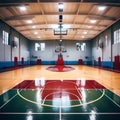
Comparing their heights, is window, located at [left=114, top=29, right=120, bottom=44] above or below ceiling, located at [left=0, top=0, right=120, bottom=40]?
below

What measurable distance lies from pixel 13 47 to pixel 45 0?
27.5 ft

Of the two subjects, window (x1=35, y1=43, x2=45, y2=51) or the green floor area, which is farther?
window (x1=35, y1=43, x2=45, y2=51)

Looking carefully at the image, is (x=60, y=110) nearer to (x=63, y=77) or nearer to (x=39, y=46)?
(x=63, y=77)

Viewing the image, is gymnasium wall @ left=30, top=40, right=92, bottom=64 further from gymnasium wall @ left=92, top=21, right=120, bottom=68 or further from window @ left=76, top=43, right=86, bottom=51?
gymnasium wall @ left=92, top=21, right=120, bottom=68

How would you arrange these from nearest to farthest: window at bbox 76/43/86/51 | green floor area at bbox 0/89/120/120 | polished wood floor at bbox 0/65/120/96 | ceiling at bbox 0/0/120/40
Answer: green floor area at bbox 0/89/120/120
polished wood floor at bbox 0/65/120/96
ceiling at bbox 0/0/120/40
window at bbox 76/43/86/51

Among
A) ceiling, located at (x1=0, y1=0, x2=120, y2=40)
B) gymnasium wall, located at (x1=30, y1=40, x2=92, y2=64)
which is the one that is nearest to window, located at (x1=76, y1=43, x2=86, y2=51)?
gymnasium wall, located at (x1=30, y1=40, x2=92, y2=64)

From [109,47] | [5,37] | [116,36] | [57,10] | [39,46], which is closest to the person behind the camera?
[57,10]

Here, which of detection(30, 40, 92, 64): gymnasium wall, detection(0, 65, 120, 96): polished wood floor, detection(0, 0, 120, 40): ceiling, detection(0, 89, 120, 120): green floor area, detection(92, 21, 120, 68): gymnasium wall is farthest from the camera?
detection(30, 40, 92, 64): gymnasium wall

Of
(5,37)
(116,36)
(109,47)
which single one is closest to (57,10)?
(5,37)

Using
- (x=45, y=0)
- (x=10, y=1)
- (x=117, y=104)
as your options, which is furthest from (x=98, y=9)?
(x=117, y=104)

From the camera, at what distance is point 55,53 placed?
74.4ft

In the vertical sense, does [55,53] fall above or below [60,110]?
above

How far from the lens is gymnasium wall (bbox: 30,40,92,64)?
22594 mm

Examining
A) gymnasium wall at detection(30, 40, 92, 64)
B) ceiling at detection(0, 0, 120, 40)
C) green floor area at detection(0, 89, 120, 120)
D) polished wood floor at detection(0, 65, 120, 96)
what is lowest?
polished wood floor at detection(0, 65, 120, 96)
